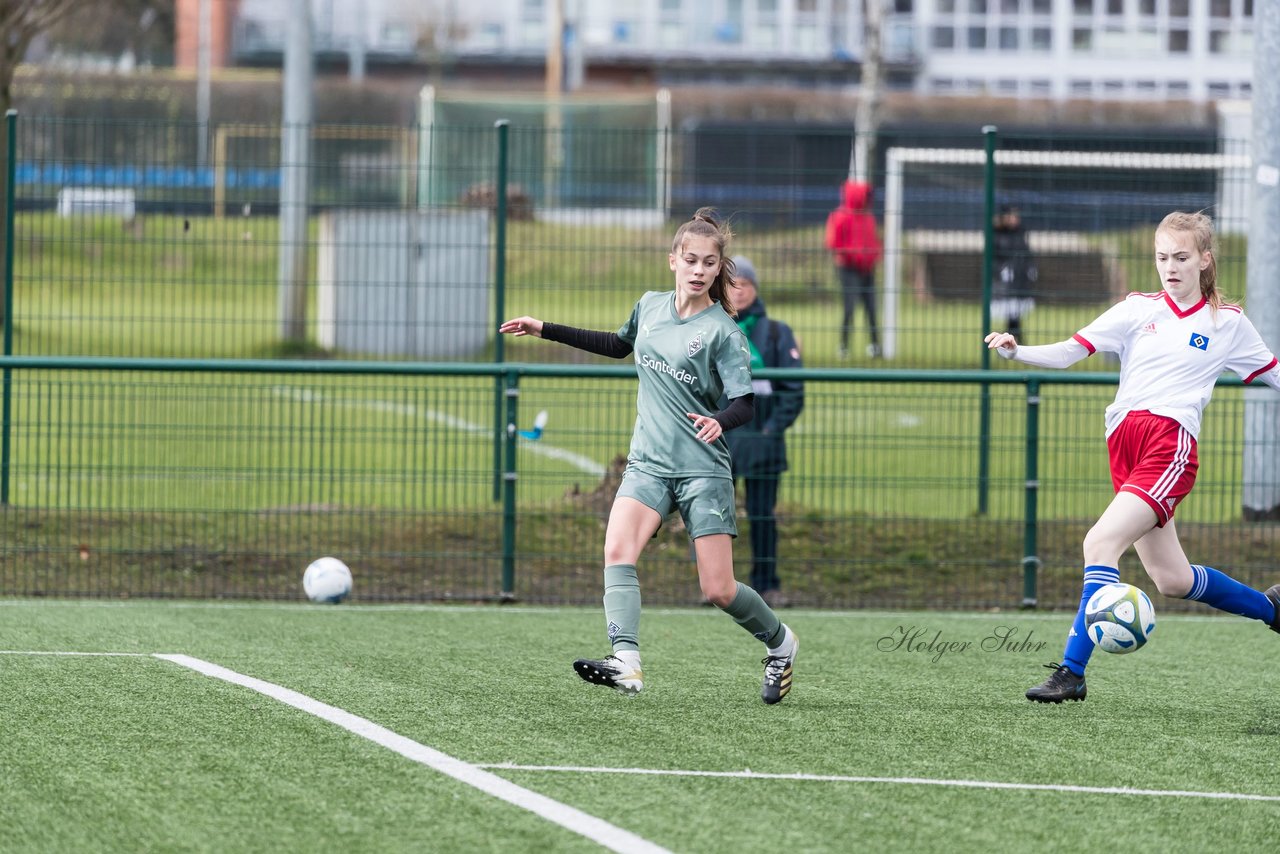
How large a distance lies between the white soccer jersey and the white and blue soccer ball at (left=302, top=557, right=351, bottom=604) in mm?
4474

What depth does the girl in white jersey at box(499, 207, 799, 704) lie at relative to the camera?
6.59m

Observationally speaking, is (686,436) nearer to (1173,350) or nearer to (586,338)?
(586,338)

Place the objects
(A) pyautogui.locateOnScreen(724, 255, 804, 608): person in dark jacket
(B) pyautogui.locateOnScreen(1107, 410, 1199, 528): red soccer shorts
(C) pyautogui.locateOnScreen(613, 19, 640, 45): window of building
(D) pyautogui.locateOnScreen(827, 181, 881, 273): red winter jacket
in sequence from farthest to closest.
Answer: (C) pyautogui.locateOnScreen(613, 19, 640, 45): window of building
(D) pyautogui.locateOnScreen(827, 181, 881, 273): red winter jacket
(A) pyautogui.locateOnScreen(724, 255, 804, 608): person in dark jacket
(B) pyautogui.locateOnScreen(1107, 410, 1199, 528): red soccer shorts

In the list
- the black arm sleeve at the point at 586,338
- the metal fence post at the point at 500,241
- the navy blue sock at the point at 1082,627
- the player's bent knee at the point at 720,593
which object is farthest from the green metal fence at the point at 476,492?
the player's bent knee at the point at 720,593

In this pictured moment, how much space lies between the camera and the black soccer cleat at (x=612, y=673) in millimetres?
6289

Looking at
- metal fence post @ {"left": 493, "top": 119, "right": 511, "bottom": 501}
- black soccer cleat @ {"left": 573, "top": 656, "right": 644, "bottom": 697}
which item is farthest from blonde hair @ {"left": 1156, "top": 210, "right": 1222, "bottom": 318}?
metal fence post @ {"left": 493, "top": 119, "right": 511, "bottom": 501}

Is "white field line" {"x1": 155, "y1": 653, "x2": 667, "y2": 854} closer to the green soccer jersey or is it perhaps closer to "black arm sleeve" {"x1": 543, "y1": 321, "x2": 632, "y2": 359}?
the green soccer jersey

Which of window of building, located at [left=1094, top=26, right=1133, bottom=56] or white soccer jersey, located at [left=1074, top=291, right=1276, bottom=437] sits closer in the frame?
white soccer jersey, located at [left=1074, top=291, right=1276, bottom=437]

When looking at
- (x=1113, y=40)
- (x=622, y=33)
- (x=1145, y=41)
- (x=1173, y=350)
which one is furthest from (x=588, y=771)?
(x=1145, y=41)

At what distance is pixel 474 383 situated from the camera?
1052cm

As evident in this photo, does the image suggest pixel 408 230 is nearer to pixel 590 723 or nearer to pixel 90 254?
pixel 90 254

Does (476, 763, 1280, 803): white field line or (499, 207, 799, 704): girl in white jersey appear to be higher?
(499, 207, 799, 704): girl in white jersey

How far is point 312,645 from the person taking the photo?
8.16 meters

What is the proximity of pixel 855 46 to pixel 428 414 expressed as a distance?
4808 cm
